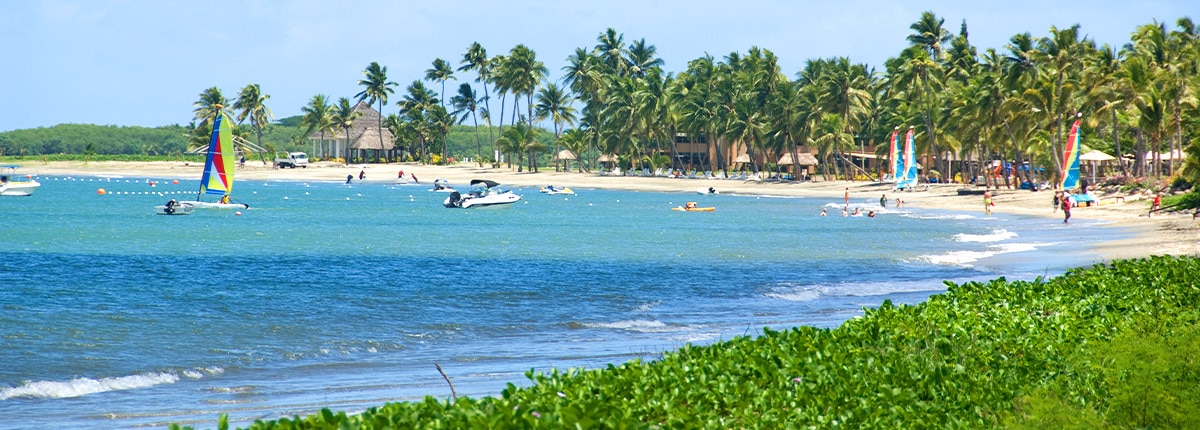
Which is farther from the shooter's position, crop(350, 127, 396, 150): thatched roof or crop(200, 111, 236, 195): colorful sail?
crop(350, 127, 396, 150): thatched roof

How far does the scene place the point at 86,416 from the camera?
1162 cm

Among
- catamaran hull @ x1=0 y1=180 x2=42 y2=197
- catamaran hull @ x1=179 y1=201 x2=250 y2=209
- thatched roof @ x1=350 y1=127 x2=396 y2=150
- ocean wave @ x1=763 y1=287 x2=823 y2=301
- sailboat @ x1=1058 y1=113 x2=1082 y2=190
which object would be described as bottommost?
ocean wave @ x1=763 y1=287 x2=823 y2=301

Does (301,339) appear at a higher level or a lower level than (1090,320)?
lower

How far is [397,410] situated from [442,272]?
78.0ft

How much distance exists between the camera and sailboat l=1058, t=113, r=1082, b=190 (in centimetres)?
5675

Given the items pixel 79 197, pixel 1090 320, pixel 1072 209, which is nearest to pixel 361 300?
pixel 1090 320

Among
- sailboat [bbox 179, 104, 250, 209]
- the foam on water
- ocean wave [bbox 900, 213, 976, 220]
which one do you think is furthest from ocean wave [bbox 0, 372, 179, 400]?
ocean wave [bbox 900, 213, 976, 220]

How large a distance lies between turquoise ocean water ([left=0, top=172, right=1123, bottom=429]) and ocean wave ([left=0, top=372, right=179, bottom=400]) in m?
0.05

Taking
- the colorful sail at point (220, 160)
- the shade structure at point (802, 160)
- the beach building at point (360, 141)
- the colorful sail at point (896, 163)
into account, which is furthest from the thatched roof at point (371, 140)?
the colorful sail at point (220, 160)

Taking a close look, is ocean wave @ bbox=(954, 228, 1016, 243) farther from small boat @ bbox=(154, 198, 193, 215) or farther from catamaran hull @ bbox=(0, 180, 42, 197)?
catamaran hull @ bbox=(0, 180, 42, 197)

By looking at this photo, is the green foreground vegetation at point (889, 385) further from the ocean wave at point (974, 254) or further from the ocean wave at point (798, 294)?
the ocean wave at point (974, 254)

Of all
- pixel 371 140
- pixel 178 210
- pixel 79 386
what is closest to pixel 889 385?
pixel 79 386

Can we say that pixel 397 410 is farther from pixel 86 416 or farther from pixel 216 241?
pixel 216 241

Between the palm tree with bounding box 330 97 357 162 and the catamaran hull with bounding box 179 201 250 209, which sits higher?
the palm tree with bounding box 330 97 357 162
